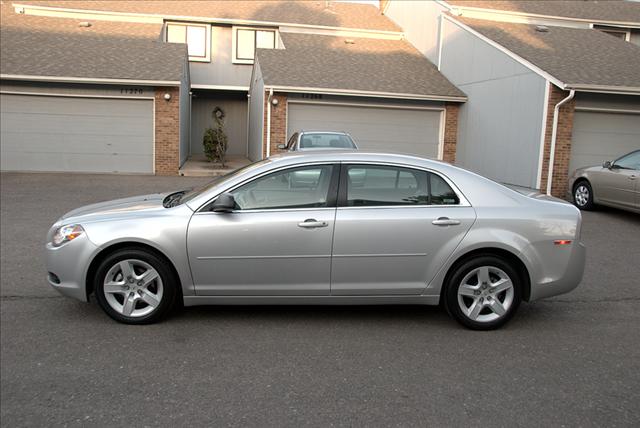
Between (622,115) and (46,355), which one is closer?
(46,355)

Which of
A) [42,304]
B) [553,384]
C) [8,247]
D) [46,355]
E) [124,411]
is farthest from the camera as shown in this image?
[8,247]

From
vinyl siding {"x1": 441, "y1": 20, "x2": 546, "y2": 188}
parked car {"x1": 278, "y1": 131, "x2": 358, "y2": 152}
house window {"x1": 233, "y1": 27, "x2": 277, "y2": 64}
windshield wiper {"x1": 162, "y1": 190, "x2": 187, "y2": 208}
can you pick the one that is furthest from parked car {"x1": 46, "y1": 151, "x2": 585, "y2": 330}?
house window {"x1": 233, "y1": 27, "x2": 277, "y2": 64}

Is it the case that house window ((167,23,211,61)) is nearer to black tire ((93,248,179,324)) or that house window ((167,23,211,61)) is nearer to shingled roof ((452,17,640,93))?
shingled roof ((452,17,640,93))

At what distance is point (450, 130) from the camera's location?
60.0 feet

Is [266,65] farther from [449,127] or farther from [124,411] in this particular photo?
[124,411]

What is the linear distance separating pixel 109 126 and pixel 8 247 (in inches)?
396

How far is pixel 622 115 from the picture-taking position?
1416 cm

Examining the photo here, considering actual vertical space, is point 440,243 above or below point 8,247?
above

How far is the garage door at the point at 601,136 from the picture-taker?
553 inches

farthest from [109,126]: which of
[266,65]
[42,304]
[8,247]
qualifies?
[42,304]

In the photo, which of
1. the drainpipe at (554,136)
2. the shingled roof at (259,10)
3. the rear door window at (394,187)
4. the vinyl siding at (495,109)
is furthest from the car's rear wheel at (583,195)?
the shingled roof at (259,10)

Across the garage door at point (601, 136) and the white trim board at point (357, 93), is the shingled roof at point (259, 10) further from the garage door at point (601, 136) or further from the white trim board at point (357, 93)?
the garage door at point (601, 136)

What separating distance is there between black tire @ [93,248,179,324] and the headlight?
33 cm

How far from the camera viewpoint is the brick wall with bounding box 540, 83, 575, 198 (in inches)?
529
